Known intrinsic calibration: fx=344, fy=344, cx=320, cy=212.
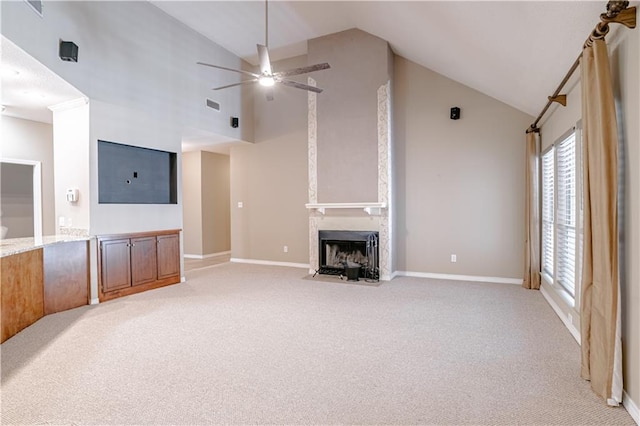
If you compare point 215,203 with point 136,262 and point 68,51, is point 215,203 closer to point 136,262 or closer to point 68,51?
point 136,262

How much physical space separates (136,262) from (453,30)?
5346mm

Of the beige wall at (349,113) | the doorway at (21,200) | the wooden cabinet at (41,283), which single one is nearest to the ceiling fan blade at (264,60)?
the beige wall at (349,113)

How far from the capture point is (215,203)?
9031mm

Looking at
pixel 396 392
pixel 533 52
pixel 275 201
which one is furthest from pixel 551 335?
pixel 275 201

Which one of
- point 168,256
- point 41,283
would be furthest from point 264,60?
point 41,283

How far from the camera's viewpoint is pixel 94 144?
466 centimetres

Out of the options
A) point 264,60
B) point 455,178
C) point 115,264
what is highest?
point 264,60

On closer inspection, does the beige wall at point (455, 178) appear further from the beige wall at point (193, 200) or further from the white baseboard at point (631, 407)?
the beige wall at point (193, 200)

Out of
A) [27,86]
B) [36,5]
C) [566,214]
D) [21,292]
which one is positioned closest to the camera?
[36,5]

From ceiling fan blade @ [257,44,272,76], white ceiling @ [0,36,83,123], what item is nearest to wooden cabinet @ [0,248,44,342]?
white ceiling @ [0,36,83,123]

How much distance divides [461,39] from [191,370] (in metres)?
4.53

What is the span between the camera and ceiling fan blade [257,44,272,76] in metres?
3.72

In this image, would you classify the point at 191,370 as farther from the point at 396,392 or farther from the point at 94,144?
the point at 94,144

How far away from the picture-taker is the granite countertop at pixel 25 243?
3.18m
